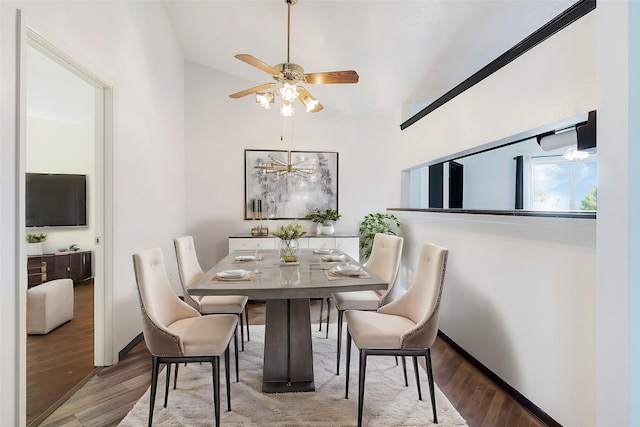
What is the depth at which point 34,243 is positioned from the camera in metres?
4.85

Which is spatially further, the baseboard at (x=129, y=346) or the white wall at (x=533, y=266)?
the baseboard at (x=129, y=346)

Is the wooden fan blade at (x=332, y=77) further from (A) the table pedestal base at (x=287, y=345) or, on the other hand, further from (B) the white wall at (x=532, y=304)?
(A) the table pedestal base at (x=287, y=345)

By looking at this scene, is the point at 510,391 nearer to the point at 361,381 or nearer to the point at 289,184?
the point at 361,381

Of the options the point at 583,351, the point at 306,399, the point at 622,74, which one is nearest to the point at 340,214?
the point at 306,399

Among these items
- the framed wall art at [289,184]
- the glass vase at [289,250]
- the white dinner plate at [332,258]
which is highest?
the framed wall art at [289,184]

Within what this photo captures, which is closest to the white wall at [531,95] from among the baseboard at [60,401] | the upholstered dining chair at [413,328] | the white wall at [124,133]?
the upholstered dining chair at [413,328]

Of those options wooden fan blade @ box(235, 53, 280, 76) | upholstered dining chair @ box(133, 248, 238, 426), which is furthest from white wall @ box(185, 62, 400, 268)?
upholstered dining chair @ box(133, 248, 238, 426)

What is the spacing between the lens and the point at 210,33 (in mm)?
3789

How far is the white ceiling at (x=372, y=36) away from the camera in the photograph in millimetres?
2521

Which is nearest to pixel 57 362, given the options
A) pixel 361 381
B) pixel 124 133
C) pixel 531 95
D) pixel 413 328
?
pixel 124 133

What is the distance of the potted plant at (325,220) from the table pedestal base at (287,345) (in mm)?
2303

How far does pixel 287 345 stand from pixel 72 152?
5.31 meters

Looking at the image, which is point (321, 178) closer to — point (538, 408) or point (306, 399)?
point (306, 399)

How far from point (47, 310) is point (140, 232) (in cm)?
116
